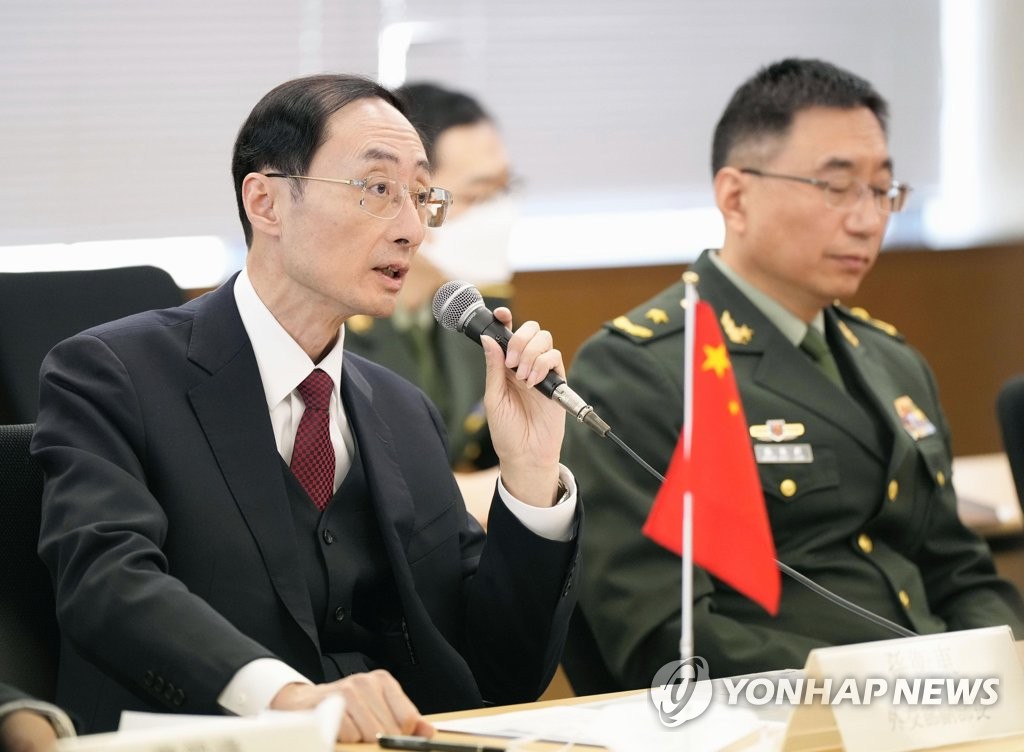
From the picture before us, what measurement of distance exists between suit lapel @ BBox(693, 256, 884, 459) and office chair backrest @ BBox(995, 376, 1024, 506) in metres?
0.23

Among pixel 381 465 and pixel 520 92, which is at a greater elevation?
pixel 520 92

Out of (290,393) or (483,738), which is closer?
(483,738)

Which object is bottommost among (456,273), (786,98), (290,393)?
(456,273)

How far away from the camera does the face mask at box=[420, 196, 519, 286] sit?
340 centimetres

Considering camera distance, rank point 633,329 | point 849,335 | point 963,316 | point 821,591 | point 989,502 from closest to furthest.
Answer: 1. point 821,591
2. point 633,329
3. point 849,335
4. point 989,502
5. point 963,316

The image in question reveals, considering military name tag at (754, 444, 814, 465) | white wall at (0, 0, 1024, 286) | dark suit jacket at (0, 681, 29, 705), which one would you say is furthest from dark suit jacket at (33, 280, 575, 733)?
white wall at (0, 0, 1024, 286)

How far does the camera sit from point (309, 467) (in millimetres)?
1780

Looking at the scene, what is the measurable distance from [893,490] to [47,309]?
1.49m

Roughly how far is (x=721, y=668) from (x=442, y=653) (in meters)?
0.56

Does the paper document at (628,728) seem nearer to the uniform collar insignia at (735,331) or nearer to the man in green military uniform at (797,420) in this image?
the man in green military uniform at (797,420)

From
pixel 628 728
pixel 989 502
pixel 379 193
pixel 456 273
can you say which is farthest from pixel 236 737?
pixel 456 273

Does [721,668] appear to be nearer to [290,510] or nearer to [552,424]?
[552,424]

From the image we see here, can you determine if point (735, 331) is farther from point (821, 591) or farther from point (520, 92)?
point (520, 92)

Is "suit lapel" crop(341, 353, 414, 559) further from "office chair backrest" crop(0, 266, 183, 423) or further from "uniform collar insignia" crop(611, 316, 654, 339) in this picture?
"uniform collar insignia" crop(611, 316, 654, 339)
